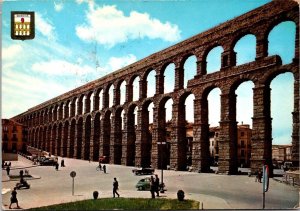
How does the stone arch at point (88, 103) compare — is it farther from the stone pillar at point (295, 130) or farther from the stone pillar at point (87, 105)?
the stone pillar at point (295, 130)

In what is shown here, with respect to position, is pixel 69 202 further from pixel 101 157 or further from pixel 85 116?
pixel 85 116

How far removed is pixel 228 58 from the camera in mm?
27844

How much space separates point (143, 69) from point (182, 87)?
6595mm

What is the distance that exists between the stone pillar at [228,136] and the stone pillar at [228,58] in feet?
7.60

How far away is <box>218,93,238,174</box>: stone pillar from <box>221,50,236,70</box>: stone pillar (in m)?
2.32

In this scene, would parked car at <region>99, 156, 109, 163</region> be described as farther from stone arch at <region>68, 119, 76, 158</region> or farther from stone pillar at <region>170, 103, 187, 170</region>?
stone pillar at <region>170, 103, 187, 170</region>

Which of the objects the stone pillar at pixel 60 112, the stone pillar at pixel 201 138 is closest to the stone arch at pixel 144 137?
the stone pillar at pixel 201 138

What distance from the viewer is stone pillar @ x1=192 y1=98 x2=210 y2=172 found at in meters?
29.4

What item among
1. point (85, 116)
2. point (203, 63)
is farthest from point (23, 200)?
point (85, 116)

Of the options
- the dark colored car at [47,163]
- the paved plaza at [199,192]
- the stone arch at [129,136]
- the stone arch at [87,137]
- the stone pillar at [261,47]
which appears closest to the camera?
the paved plaza at [199,192]

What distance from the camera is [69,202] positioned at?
16.3 metres

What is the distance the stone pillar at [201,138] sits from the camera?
29.4 meters

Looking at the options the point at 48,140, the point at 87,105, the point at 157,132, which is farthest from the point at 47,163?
the point at 48,140

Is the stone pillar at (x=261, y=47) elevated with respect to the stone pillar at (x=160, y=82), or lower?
elevated
